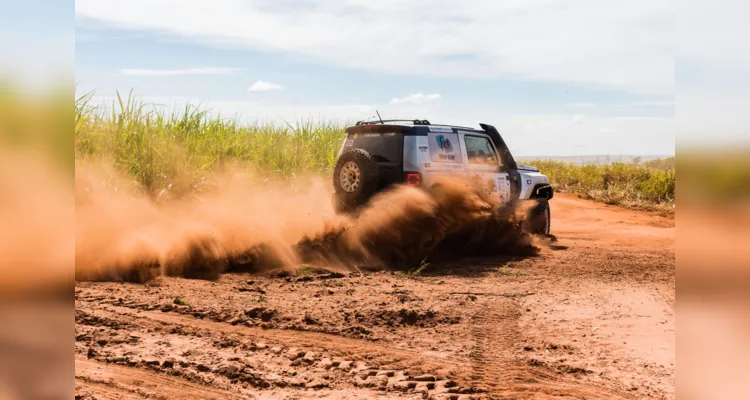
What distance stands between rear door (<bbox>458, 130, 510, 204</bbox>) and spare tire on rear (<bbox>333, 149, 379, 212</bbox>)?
173cm

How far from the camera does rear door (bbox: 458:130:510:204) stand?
433 inches

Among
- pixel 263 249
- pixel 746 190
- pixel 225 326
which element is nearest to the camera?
pixel 746 190

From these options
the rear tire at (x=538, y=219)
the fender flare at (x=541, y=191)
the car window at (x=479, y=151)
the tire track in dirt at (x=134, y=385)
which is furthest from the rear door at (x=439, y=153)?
the tire track in dirt at (x=134, y=385)

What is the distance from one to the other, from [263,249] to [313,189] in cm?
693

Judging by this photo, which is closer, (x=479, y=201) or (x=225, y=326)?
(x=225, y=326)

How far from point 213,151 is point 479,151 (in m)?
6.95

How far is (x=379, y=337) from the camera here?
5910mm

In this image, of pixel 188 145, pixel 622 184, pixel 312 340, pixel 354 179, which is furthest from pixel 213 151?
pixel 622 184

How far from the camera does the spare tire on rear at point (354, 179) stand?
10.1 metres

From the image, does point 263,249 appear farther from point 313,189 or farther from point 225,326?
point 313,189

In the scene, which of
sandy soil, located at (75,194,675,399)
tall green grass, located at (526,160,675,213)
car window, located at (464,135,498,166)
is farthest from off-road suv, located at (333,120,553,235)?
tall green grass, located at (526,160,675,213)

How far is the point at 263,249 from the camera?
30.6 ft

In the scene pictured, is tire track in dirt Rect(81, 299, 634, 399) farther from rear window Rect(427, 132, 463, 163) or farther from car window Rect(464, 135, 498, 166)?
car window Rect(464, 135, 498, 166)

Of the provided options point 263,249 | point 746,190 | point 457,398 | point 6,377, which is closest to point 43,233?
point 6,377
